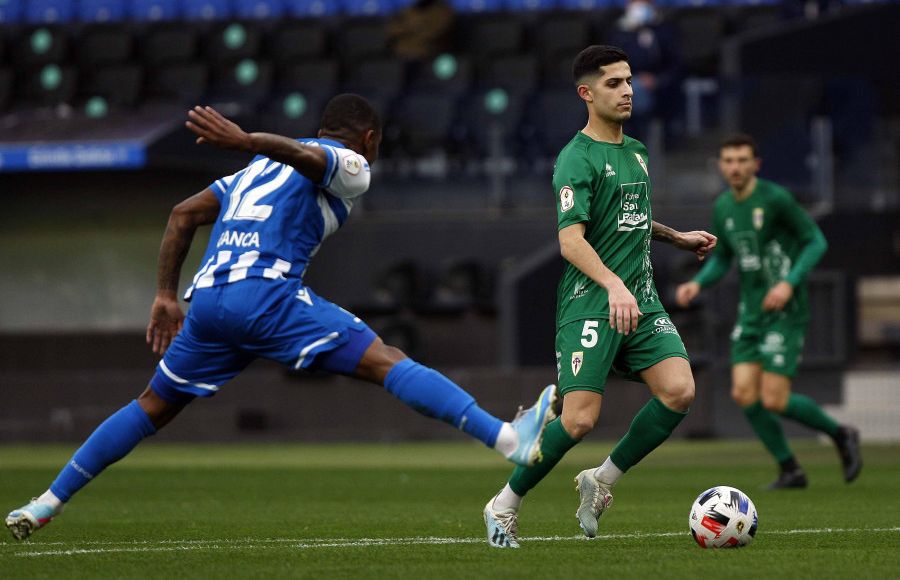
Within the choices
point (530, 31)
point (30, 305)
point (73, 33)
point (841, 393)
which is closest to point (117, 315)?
point (30, 305)

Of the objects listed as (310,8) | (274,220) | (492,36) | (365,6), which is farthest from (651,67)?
(274,220)

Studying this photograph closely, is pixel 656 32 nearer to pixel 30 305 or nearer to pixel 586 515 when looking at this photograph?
pixel 30 305

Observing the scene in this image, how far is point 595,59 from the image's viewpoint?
23.7ft

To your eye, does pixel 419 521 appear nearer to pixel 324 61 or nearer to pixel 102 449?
pixel 102 449

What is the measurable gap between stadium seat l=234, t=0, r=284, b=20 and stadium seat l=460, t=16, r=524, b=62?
3.19m

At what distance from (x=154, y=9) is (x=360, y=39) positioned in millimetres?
3774

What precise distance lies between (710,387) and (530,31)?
21.0 ft

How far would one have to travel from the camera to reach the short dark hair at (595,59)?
23.7 ft

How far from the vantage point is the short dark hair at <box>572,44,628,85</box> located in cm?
722

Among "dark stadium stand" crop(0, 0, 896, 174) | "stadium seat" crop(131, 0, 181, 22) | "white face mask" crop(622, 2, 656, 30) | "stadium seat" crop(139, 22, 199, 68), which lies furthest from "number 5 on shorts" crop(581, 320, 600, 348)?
"stadium seat" crop(131, 0, 181, 22)

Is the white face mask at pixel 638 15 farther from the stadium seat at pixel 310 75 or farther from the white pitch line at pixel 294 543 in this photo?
the white pitch line at pixel 294 543

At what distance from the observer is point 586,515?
7.24 meters

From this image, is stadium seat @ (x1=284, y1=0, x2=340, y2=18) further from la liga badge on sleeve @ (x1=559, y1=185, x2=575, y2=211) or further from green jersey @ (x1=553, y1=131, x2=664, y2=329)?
la liga badge on sleeve @ (x1=559, y1=185, x2=575, y2=211)

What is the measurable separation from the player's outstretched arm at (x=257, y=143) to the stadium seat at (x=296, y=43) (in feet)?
51.8
